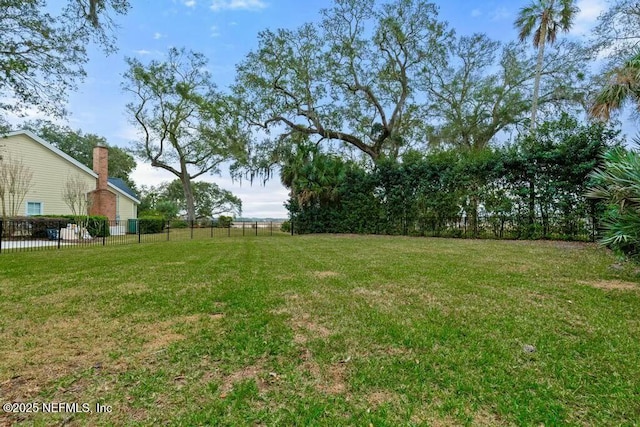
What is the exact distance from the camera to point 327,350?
2525mm

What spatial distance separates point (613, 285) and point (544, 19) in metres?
14.2

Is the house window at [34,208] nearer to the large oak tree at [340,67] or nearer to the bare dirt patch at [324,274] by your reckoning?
the large oak tree at [340,67]

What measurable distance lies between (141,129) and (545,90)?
27948mm

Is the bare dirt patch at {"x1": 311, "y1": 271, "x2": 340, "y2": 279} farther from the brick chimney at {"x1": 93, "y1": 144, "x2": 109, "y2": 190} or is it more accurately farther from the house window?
the brick chimney at {"x1": 93, "y1": 144, "x2": 109, "y2": 190}

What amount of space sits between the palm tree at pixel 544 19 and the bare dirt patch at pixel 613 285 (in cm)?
1374

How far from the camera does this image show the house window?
16.1 metres

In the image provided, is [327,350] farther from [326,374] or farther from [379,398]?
[379,398]

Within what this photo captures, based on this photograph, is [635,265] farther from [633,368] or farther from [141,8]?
[141,8]

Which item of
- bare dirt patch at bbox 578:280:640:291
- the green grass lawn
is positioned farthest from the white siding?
bare dirt patch at bbox 578:280:640:291

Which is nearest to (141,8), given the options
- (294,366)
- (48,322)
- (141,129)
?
(48,322)

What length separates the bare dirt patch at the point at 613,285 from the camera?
4311 millimetres

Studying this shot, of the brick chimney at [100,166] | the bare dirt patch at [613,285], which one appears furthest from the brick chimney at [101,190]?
the bare dirt patch at [613,285]

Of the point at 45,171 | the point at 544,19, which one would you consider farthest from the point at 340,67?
the point at 45,171

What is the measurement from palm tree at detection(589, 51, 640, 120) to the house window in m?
23.5
